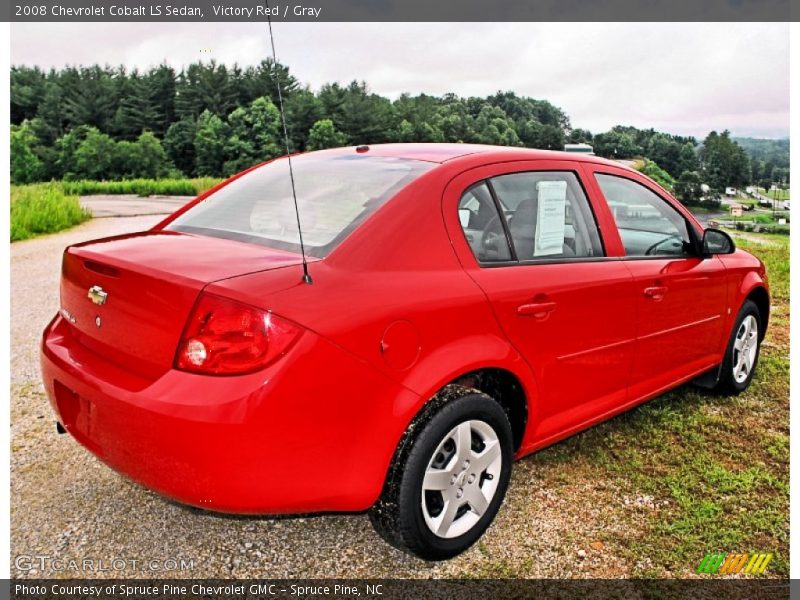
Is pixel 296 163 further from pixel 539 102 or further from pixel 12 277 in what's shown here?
pixel 539 102

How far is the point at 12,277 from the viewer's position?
8.98 metres

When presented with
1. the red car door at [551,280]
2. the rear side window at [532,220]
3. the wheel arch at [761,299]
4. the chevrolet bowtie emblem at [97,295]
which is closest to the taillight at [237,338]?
the chevrolet bowtie emblem at [97,295]

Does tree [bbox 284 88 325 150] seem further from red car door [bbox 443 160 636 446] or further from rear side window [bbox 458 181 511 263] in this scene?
rear side window [bbox 458 181 511 263]

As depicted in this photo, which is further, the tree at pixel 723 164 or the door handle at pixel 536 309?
the tree at pixel 723 164

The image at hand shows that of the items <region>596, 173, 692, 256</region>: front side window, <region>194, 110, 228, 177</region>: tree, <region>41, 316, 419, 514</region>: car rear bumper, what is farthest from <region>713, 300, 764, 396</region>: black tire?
<region>194, 110, 228, 177</region>: tree

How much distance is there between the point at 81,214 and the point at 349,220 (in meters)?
15.3

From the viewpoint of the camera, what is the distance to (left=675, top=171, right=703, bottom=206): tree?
629 cm

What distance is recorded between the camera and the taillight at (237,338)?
2.21 m

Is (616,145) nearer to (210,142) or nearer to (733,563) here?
(733,563)

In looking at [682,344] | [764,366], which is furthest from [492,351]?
[764,366]

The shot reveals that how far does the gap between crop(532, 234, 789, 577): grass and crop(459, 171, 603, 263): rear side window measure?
1.15 m

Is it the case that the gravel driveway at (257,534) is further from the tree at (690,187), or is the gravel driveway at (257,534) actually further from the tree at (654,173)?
the tree at (690,187)

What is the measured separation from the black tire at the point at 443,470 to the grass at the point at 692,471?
62cm

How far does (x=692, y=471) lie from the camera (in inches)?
143
